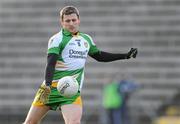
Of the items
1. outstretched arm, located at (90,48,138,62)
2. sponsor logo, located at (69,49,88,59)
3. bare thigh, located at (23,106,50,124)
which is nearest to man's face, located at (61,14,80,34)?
sponsor logo, located at (69,49,88,59)

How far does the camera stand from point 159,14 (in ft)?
67.2

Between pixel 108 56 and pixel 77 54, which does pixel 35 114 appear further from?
pixel 108 56

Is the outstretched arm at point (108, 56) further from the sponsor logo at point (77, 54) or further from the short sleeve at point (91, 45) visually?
the sponsor logo at point (77, 54)

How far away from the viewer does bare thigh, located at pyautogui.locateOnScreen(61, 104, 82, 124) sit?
9.42m

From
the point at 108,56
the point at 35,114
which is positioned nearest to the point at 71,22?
the point at 108,56

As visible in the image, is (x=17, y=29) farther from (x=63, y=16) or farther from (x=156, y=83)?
(x=63, y=16)

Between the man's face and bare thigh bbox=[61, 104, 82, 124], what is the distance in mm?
918

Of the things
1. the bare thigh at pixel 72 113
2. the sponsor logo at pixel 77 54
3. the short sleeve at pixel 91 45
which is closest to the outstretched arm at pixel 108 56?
the short sleeve at pixel 91 45

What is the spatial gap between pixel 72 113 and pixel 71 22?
1.09m

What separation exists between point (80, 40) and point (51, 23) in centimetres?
1164

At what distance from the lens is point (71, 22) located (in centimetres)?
952

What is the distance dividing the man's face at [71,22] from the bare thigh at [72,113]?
36.1 inches

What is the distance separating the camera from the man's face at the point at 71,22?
9500mm

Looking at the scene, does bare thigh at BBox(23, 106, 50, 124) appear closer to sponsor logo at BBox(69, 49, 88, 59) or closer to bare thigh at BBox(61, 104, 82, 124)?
bare thigh at BBox(61, 104, 82, 124)
